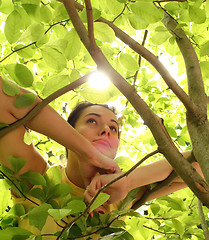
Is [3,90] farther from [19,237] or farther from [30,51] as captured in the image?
[19,237]

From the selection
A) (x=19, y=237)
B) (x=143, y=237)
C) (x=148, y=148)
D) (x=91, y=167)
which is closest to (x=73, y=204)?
(x=19, y=237)

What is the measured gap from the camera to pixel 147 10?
654mm

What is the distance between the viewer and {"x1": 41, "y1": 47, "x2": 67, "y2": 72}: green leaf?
69 cm

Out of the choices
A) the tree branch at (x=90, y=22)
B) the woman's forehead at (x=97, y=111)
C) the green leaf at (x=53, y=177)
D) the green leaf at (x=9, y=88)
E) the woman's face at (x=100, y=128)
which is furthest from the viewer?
the woman's forehead at (x=97, y=111)

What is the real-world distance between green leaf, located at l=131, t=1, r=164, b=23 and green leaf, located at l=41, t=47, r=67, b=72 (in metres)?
0.22

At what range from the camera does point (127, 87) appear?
0.56 m

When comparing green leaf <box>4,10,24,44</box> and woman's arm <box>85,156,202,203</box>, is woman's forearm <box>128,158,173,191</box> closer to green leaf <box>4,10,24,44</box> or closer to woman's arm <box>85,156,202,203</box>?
woman's arm <box>85,156,202,203</box>

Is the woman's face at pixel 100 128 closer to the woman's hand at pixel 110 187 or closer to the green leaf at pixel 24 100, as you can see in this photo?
the woman's hand at pixel 110 187

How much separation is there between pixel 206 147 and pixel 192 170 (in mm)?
74

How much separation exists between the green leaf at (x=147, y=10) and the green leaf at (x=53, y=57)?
22 centimetres

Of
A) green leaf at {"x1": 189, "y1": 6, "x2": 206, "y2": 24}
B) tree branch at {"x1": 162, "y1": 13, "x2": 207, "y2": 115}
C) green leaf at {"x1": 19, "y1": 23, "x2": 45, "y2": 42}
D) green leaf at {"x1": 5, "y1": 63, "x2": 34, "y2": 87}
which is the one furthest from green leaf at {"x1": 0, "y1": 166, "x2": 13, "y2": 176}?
green leaf at {"x1": 189, "y1": 6, "x2": 206, "y2": 24}

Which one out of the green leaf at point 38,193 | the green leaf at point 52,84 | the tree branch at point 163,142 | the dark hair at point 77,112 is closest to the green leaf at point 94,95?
the green leaf at point 52,84

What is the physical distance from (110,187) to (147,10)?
50 centimetres

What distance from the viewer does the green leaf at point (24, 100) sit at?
63 cm
